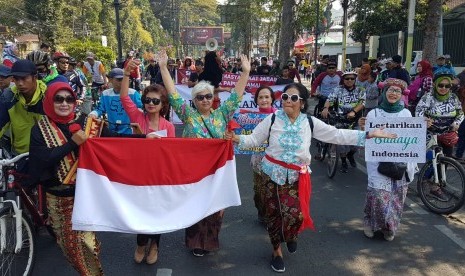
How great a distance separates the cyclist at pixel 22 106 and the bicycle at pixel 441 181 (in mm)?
4713

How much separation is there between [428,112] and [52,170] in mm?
4665

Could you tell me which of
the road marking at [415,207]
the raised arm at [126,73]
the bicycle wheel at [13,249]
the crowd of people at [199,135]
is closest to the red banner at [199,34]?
A: the road marking at [415,207]

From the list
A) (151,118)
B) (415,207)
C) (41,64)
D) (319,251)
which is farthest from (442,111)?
(41,64)

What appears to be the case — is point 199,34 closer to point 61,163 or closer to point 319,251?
point 319,251

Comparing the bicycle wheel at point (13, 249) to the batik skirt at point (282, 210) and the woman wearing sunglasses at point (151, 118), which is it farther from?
the batik skirt at point (282, 210)

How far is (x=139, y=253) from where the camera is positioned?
4191mm

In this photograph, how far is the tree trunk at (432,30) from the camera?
1213 centimetres

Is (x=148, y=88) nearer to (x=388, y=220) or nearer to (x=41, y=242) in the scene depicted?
(x=41, y=242)

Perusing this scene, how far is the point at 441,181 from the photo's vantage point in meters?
5.52

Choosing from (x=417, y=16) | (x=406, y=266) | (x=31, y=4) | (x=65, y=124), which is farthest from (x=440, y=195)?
(x=31, y=4)

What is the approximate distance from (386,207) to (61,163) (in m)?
3.30

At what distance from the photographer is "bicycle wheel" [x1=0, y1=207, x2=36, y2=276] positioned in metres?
3.45

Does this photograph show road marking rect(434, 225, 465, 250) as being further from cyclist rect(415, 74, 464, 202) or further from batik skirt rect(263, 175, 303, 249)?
batik skirt rect(263, 175, 303, 249)

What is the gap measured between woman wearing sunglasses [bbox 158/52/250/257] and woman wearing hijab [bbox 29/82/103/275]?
115 centimetres
